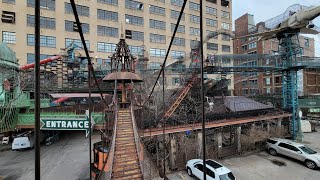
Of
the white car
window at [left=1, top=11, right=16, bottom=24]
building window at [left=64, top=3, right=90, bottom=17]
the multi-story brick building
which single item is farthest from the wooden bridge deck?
the multi-story brick building

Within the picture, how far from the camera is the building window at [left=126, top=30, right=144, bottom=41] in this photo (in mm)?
33219

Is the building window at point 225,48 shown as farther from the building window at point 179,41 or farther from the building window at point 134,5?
the building window at point 134,5

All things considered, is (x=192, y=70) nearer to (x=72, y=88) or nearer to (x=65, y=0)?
(x=72, y=88)

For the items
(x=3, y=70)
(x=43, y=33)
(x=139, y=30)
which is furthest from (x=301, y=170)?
(x=43, y=33)

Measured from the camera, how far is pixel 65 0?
28969 millimetres

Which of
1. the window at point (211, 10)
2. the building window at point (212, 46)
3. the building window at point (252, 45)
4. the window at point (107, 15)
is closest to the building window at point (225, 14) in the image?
the window at point (211, 10)

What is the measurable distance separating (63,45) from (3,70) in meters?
12.7

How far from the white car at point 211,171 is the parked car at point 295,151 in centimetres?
769

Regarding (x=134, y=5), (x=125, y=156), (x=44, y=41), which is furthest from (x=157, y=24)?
(x=125, y=156)

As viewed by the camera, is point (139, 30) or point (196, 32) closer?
point (139, 30)

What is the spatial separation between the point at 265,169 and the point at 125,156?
475 inches

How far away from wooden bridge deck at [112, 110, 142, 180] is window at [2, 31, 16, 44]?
90.2 ft

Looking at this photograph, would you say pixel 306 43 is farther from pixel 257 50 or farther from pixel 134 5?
pixel 134 5

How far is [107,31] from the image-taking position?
1250 inches
